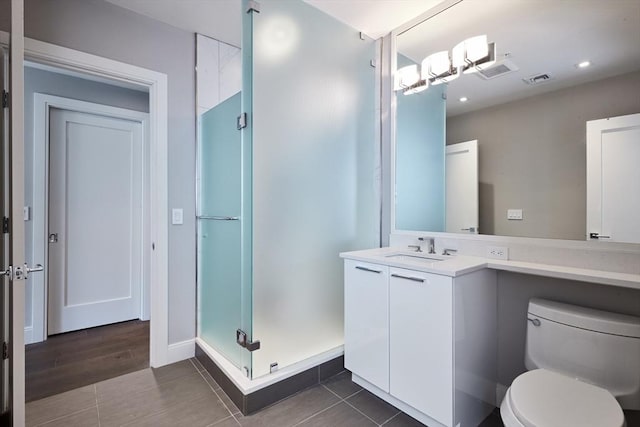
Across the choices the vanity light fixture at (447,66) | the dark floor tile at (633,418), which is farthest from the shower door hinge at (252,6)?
the dark floor tile at (633,418)

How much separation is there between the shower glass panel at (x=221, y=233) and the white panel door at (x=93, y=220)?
130cm

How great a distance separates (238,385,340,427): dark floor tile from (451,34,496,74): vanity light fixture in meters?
2.18

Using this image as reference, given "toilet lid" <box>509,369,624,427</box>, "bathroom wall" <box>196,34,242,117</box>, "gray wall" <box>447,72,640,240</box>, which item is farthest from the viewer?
"bathroom wall" <box>196,34,242,117</box>

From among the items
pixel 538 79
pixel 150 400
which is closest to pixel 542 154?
pixel 538 79

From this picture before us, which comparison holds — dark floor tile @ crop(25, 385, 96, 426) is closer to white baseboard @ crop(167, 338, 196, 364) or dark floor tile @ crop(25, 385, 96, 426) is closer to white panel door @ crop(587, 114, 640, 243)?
white baseboard @ crop(167, 338, 196, 364)

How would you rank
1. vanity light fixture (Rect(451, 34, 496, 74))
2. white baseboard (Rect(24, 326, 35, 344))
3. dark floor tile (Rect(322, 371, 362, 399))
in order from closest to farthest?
1. vanity light fixture (Rect(451, 34, 496, 74))
2. dark floor tile (Rect(322, 371, 362, 399))
3. white baseboard (Rect(24, 326, 35, 344))

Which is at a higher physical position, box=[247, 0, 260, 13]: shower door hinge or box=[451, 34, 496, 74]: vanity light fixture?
box=[247, 0, 260, 13]: shower door hinge

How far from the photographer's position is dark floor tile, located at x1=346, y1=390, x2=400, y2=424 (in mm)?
1633

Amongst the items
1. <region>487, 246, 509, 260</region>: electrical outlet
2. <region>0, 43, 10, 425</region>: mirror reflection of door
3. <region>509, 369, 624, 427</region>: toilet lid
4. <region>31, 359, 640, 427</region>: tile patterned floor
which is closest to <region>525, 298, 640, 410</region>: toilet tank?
<region>509, 369, 624, 427</region>: toilet lid

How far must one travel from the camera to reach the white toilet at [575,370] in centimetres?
101

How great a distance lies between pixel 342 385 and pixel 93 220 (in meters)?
2.83

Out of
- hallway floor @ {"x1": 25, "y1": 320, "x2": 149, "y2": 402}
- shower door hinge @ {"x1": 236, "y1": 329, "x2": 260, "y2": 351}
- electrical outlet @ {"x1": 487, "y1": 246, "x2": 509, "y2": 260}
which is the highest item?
electrical outlet @ {"x1": 487, "y1": 246, "x2": 509, "y2": 260}

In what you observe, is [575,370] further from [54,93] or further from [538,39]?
[54,93]

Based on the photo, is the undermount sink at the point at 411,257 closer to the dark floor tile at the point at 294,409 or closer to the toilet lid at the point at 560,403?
the toilet lid at the point at 560,403
